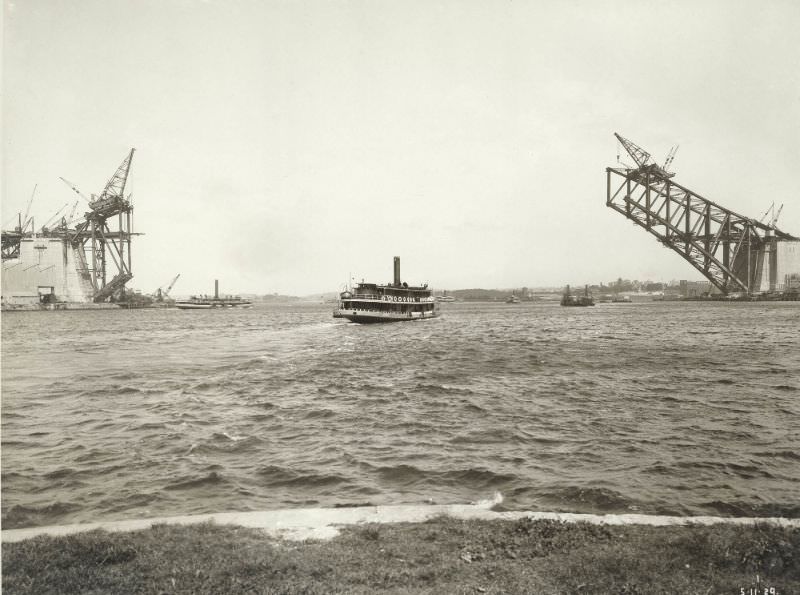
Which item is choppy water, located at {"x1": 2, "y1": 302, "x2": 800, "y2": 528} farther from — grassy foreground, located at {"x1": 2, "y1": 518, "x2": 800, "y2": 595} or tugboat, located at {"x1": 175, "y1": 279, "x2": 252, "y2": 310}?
tugboat, located at {"x1": 175, "y1": 279, "x2": 252, "y2": 310}

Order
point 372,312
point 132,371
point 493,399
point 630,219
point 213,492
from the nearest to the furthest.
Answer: point 213,492 < point 493,399 < point 132,371 < point 372,312 < point 630,219

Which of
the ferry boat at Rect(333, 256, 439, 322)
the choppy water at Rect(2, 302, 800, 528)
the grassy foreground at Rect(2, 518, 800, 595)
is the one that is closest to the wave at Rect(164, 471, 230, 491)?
the choppy water at Rect(2, 302, 800, 528)

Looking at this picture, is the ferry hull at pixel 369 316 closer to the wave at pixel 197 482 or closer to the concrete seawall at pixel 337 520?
the wave at pixel 197 482

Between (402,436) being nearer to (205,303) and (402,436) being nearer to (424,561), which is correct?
(424,561)

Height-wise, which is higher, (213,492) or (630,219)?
(630,219)

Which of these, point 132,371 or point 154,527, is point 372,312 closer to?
A: point 132,371

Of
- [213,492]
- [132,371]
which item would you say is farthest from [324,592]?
[132,371]

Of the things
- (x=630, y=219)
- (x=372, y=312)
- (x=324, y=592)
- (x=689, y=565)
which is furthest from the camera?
(x=630, y=219)
